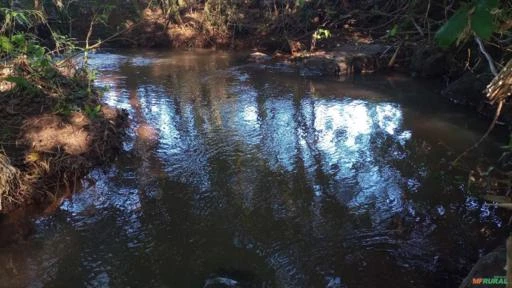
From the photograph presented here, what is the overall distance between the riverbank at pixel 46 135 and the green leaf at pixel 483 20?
3696 millimetres

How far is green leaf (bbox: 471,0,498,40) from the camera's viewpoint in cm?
140

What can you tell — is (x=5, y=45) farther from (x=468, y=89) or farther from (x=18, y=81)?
(x=468, y=89)

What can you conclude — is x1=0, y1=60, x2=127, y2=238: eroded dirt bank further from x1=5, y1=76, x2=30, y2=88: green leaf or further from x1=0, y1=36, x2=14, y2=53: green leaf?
x1=0, y1=36, x2=14, y2=53: green leaf

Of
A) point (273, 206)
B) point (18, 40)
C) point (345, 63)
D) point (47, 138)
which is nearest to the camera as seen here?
Answer: point (273, 206)

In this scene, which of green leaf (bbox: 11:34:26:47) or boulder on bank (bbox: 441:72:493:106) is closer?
green leaf (bbox: 11:34:26:47)

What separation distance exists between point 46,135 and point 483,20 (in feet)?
14.0

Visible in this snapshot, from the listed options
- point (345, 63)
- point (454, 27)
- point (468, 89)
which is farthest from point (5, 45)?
point (345, 63)

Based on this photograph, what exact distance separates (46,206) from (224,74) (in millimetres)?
5393

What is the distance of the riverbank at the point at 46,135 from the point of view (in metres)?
4.20

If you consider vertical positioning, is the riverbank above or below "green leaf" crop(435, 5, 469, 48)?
below

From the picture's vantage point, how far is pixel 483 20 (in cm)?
142

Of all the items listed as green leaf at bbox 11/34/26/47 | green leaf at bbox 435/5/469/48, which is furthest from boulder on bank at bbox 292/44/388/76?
green leaf at bbox 435/5/469/48

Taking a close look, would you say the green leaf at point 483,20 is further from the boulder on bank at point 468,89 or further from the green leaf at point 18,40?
the boulder on bank at point 468,89

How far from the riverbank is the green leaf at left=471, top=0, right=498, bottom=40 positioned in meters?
3.70
